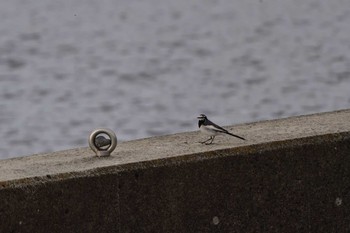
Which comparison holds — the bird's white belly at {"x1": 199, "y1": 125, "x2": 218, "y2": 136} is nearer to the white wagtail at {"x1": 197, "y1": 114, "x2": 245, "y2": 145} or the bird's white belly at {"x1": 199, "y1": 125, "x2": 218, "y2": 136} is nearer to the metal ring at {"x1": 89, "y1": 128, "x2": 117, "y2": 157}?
the white wagtail at {"x1": 197, "y1": 114, "x2": 245, "y2": 145}

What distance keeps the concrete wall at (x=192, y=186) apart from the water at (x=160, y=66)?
11.5 m

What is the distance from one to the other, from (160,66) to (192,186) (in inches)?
889

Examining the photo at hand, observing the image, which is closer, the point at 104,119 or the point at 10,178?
the point at 10,178

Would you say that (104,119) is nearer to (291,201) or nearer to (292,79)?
(292,79)

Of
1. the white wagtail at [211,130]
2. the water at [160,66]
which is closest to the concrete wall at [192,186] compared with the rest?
the white wagtail at [211,130]

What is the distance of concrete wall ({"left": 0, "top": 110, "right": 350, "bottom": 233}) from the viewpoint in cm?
507

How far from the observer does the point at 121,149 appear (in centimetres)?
562

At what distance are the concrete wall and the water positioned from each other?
11.5 metres

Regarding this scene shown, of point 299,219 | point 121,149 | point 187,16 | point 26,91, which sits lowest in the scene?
point 299,219

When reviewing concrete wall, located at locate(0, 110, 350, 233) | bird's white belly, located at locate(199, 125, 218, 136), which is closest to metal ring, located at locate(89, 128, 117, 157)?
concrete wall, located at locate(0, 110, 350, 233)

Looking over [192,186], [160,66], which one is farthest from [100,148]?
[160,66]

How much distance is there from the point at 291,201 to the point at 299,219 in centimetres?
9

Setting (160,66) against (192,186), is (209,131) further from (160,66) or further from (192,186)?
(160,66)

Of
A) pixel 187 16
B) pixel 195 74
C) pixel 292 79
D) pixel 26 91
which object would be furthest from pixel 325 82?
A: pixel 187 16
